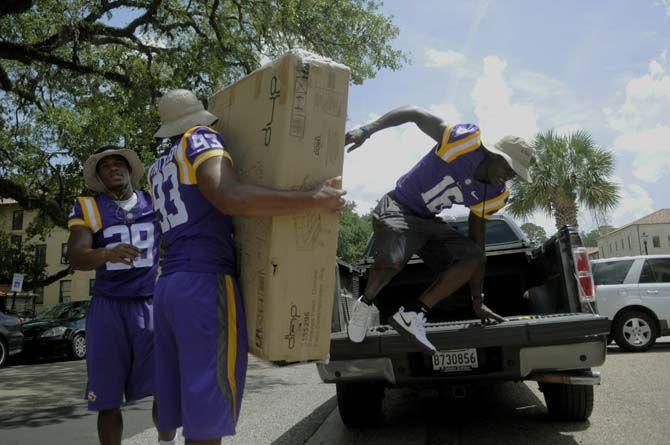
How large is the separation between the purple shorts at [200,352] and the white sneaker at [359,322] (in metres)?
1.77

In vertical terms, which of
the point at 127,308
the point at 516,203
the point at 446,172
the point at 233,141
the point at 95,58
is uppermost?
the point at 95,58

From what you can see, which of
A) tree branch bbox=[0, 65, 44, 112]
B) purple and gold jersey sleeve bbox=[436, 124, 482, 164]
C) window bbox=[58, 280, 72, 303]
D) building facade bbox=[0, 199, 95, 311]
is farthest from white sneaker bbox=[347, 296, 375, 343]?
window bbox=[58, 280, 72, 303]

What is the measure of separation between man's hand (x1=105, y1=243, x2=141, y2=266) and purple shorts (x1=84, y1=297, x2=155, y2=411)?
31cm

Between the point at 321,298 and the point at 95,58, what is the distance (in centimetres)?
1379

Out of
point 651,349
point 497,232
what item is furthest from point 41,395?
point 651,349

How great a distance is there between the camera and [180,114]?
2523mm

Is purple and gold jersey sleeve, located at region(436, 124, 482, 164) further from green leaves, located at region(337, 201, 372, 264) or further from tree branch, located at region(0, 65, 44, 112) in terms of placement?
green leaves, located at region(337, 201, 372, 264)

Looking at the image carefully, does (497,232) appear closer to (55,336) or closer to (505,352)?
(505,352)

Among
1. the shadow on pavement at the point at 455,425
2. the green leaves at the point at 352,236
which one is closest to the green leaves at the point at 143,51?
the shadow on pavement at the point at 455,425

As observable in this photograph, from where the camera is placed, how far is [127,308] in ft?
10.6

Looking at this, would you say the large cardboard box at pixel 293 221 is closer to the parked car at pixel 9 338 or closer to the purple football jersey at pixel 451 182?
the purple football jersey at pixel 451 182

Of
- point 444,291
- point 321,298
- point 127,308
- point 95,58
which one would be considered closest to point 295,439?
point 444,291

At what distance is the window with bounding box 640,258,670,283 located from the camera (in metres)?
10.4

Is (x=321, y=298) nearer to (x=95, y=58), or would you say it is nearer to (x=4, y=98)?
(x=95, y=58)
